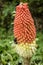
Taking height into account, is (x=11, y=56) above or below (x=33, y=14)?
above

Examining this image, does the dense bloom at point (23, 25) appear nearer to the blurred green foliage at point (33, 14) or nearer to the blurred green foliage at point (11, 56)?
the blurred green foliage at point (11, 56)

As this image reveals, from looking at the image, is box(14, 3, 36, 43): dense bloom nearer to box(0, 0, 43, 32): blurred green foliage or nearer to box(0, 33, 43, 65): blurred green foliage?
box(0, 33, 43, 65): blurred green foliage

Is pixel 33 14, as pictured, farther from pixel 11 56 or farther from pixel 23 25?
pixel 23 25

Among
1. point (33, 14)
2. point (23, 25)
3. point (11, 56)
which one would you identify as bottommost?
point (33, 14)

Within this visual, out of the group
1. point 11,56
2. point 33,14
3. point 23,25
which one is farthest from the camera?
point 33,14

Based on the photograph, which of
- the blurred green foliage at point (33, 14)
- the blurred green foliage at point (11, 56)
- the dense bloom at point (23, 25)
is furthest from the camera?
the blurred green foliage at point (33, 14)

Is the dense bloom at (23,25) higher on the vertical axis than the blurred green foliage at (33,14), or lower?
higher

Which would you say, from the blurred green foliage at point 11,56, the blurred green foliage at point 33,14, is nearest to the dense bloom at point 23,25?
the blurred green foliage at point 11,56

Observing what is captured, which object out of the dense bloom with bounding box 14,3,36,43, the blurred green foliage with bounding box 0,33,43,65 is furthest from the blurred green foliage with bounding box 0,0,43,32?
the dense bloom with bounding box 14,3,36,43

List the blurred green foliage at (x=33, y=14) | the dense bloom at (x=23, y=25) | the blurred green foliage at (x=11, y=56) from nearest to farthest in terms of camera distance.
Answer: the dense bloom at (x=23, y=25)
the blurred green foliage at (x=11, y=56)
the blurred green foliage at (x=33, y=14)

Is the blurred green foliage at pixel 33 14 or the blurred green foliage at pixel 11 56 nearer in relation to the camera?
the blurred green foliage at pixel 11 56

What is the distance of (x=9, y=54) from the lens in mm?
4738

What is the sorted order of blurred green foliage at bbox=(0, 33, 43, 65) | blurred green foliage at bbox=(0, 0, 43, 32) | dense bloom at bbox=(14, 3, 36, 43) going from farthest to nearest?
blurred green foliage at bbox=(0, 0, 43, 32), blurred green foliage at bbox=(0, 33, 43, 65), dense bloom at bbox=(14, 3, 36, 43)

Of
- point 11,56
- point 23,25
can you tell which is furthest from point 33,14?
point 23,25
